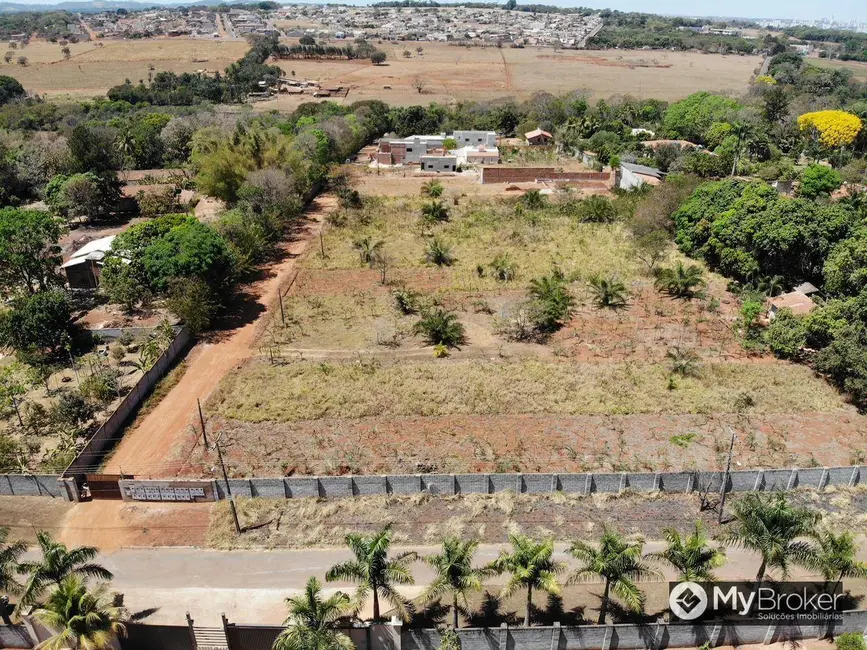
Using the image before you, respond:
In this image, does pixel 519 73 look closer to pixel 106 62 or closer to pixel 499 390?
pixel 106 62

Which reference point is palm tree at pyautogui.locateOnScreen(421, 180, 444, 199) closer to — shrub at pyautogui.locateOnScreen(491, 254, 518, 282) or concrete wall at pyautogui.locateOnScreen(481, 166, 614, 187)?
concrete wall at pyautogui.locateOnScreen(481, 166, 614, 187)

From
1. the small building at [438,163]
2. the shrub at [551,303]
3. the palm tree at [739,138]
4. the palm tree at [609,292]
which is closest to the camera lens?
the shrub at [551,303]

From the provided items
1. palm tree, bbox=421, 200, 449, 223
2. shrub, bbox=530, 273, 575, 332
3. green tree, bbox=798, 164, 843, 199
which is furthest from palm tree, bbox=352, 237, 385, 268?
green tree, bbox=798, 164, 843, 199

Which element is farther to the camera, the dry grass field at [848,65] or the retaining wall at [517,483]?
the dry grass field at [848,65]

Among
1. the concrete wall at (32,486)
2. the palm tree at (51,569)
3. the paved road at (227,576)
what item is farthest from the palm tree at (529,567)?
the concrete wall at (32,486)

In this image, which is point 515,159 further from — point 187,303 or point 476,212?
point 187,303

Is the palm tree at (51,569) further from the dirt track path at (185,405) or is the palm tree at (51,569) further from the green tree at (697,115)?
the green tree at (697,115)
